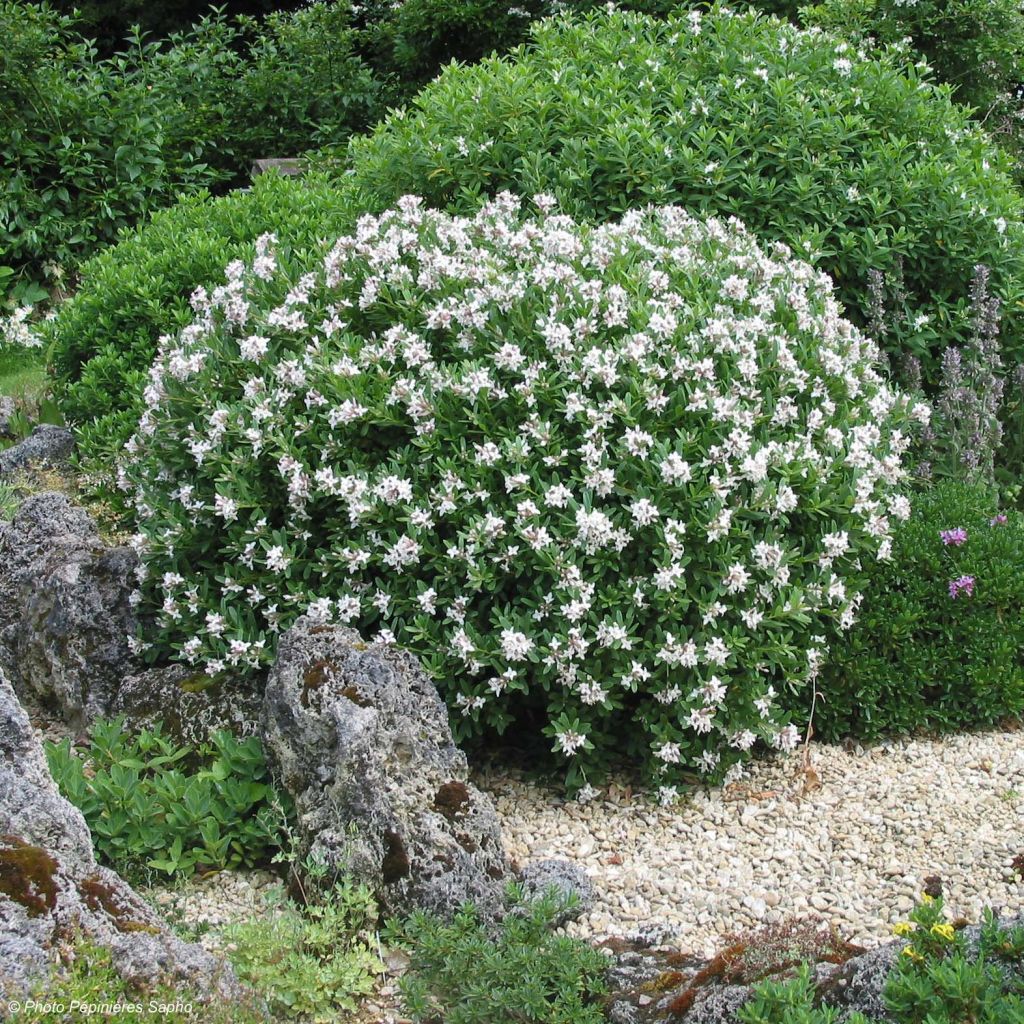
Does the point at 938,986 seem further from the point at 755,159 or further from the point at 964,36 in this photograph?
the point at 964,36

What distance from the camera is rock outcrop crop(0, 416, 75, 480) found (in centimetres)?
652

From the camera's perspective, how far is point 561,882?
361 cm

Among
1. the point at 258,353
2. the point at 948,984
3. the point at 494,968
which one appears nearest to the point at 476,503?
the point at 258,353

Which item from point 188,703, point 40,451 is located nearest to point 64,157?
point 40,451

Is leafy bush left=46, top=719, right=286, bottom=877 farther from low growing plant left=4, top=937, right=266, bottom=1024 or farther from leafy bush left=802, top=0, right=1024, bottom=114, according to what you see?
leafy bush left=802, top=0, right=1024, bottom=114

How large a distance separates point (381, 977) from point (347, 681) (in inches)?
33.9

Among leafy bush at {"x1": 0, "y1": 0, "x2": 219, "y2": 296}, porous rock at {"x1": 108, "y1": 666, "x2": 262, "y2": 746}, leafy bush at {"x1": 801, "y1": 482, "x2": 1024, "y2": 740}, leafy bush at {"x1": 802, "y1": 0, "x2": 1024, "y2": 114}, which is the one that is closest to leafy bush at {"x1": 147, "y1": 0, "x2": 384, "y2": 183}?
leafy bush at {"x1": 0, "y1": 0, "x2": 219, "y2": 296}

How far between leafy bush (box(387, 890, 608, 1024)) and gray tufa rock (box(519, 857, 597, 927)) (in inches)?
10.5

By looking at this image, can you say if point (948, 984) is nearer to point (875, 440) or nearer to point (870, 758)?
point (870, 758)

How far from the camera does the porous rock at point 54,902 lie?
269 centimetres

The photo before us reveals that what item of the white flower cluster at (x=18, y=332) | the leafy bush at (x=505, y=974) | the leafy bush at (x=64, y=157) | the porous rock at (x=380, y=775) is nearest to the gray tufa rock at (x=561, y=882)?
the porous rock at (x=380, y=775)

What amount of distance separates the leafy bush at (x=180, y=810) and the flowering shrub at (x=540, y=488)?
1.40ft

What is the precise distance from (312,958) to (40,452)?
426 cm

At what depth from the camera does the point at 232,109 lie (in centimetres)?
1180
